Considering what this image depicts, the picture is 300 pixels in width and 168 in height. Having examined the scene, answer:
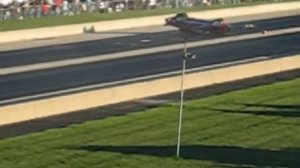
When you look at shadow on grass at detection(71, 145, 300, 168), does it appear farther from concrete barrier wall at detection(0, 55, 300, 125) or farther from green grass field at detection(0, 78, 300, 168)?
concrete barrier wall at detection(0, 55, 300, 125)

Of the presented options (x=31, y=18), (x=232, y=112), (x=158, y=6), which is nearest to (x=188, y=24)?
(x=31, y=18)

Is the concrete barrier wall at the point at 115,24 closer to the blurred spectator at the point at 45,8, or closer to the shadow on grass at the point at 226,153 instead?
the blurred spectator at the point at 45,8

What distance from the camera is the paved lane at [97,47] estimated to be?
124ft

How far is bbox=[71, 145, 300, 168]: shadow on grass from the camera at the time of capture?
15734mm

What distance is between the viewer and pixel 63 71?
3250 centimetres

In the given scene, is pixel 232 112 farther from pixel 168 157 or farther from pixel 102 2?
pixel 102 2

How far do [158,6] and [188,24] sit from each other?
13.7 metres

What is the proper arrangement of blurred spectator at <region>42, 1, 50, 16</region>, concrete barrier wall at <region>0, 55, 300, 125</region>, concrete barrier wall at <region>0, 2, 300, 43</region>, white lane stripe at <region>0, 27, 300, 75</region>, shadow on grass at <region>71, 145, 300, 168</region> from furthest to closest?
1. blurred spectator at <region>42, 1, 50, 16</region>
2. concrete barrier wall at <region>0, 2, 300, 43</region>
3. white lane stripe at <region>0, 27, 300, 75</region>
4. concrete barrier wall at <region>0, 55, 300, 125</region>
5. shadow on grass at <region>71, 145, 300, 168</region>

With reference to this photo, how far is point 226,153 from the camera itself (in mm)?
16578

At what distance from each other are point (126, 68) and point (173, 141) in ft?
49.9

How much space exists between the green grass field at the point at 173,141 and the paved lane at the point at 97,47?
1462 cm

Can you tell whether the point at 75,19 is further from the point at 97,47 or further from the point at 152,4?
the point at 152,4

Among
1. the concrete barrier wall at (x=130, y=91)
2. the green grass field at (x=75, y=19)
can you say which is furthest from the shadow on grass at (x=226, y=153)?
the green grass field at (x=75, y=19)

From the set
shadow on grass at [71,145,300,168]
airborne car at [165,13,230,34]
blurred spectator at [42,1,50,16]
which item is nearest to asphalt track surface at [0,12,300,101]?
airborne car at [165,13,230,34]
